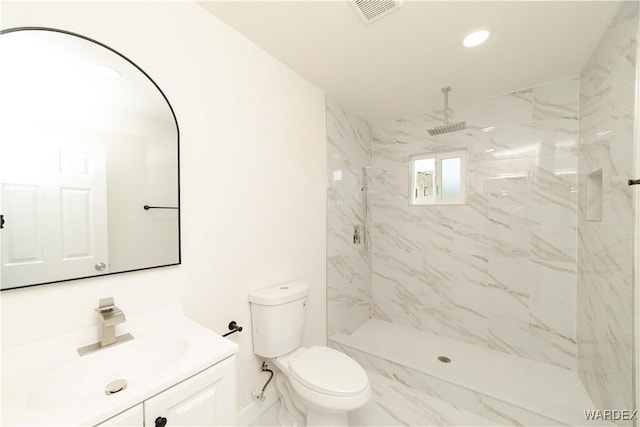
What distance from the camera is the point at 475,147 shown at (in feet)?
7.75

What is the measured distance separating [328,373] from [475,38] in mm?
2115

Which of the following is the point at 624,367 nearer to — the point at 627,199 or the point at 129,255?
the point at 627,199

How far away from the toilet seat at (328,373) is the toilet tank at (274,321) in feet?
0.40

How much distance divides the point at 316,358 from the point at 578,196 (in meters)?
2.29

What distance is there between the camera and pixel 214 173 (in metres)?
1.38

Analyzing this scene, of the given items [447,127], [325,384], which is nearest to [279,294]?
[325,384]

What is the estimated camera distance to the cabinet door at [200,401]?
→ 746 mm

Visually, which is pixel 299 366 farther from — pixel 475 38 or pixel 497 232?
pixel 475 38

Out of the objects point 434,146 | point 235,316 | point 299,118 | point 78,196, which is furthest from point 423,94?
point 78,196

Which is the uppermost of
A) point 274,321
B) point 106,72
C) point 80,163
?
point 106,72

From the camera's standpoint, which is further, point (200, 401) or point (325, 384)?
point (325, 384)

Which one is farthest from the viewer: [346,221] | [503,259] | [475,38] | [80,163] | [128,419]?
[346,221]

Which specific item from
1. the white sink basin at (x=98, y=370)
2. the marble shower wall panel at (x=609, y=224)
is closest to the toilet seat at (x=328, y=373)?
the white sink basin at (x=98, y=370)

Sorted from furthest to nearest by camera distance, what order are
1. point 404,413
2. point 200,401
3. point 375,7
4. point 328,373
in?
point 404,413 → point 328,373 → point 375,7 → point 200,401
